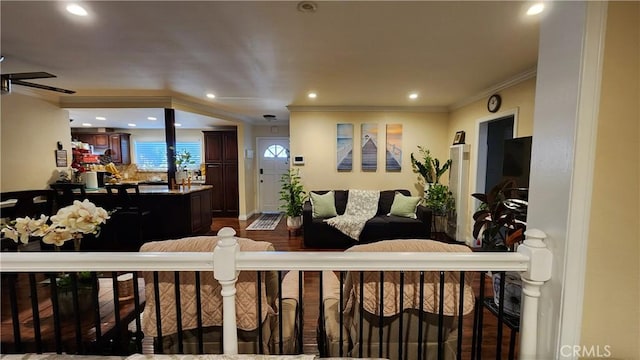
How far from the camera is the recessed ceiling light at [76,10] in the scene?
1789 mm

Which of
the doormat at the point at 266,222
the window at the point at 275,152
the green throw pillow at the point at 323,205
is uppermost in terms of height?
the window at the point at 275,152

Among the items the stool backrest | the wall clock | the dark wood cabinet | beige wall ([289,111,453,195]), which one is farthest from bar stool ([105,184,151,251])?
the wall clock

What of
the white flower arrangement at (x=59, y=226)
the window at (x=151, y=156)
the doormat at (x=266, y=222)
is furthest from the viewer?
the window at (x=151, y=156)

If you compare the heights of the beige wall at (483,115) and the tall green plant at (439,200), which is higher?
the beige wall at (483,115)

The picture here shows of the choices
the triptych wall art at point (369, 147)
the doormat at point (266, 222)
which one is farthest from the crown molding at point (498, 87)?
the doormat at point (266, 222)

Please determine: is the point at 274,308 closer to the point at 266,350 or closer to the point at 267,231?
the point at 266,350

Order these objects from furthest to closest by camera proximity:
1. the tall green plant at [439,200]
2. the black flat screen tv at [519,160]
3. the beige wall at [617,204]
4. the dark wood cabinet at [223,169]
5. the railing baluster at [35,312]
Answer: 1. the dark wood cabinet at [223,169]
2. the tall green plant at [439,200]
3. the black flat screen tv at [519,160]
4. the railing baluster at [35,312]
5. the beige wall at [617,204]

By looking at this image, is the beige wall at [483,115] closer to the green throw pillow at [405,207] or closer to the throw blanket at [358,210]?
the green throw pillow at [405,207]

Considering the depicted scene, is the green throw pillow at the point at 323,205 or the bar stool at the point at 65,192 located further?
the green throw pillow at the point at 323,205

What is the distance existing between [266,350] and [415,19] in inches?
90.4

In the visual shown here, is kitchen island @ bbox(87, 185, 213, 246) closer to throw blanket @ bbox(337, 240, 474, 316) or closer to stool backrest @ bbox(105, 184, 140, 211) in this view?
stool backrest @ bbox(105, 184, 140, 211)

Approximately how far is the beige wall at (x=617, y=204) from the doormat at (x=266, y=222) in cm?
499

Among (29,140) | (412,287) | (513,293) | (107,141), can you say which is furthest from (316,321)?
(107,141)

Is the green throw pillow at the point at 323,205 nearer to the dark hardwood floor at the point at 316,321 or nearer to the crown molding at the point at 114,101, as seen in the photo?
the dark hardwood floor at the point at 316,321
